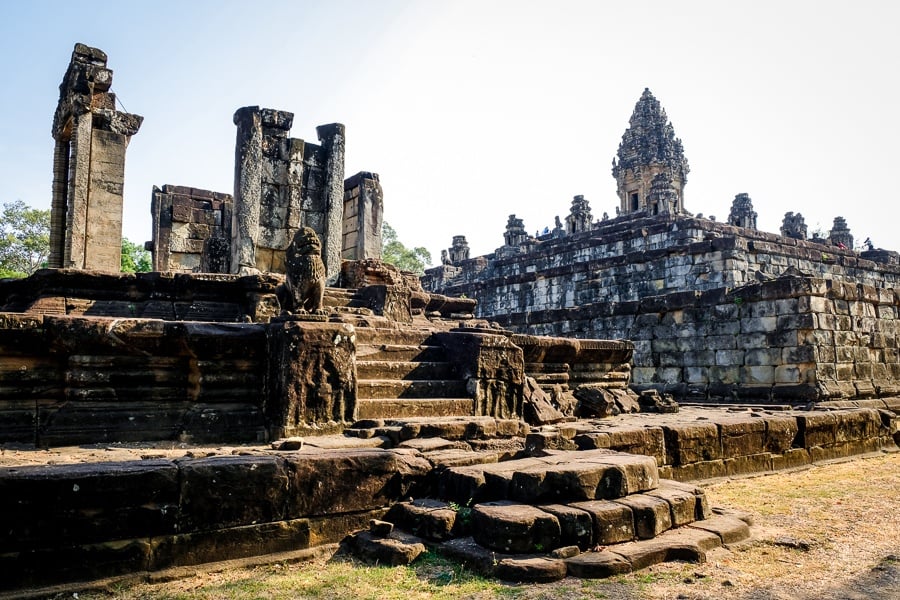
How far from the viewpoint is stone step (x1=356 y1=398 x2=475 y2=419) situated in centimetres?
561

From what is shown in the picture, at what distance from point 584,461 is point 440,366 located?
2.46 m

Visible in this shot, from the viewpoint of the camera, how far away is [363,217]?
13344 millimetres

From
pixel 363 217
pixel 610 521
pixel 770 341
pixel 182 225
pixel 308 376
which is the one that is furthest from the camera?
pixel 182 225

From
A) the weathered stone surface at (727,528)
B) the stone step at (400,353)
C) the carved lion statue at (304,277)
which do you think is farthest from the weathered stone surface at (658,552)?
the carved lion statue at (304,277)

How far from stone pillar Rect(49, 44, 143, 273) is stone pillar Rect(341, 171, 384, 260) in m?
4.38

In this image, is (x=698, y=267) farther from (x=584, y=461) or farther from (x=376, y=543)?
(x=376, y=543)

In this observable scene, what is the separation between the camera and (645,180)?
34656 millimetres

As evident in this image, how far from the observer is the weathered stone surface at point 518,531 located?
3549 millimetres

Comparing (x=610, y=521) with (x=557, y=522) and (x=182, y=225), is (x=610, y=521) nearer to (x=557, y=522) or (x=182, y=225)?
(x=557, y=522)

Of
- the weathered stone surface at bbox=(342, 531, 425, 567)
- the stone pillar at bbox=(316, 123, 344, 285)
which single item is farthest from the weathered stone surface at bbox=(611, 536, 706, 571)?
the stone pillar at bbox=(316, 123, 344, 285)

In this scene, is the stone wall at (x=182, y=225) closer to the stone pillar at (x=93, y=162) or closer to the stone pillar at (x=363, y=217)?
the stone pillar at (x=93, y=162)

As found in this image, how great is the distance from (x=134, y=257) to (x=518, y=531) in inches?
1622

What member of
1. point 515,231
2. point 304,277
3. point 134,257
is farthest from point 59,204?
point 134,257

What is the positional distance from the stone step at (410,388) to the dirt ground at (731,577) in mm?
2247
